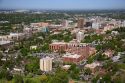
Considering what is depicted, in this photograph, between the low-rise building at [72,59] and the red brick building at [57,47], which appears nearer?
the low-rise building at [72,59]

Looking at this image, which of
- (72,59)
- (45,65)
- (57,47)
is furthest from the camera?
(57,47)

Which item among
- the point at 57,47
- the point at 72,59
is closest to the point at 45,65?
the point at 72,59

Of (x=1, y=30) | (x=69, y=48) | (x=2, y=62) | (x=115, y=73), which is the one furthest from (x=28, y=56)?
(x=1, y=30)

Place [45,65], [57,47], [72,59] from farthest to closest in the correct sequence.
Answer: [57,47]
[72,59]
[45,65]

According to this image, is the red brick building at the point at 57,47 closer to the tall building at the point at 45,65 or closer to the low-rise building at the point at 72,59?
the low-rise building at the point at 72,59

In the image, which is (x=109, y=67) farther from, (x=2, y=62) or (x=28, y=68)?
(x=2, y=62)

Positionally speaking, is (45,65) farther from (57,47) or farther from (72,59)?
Result: (57,47)

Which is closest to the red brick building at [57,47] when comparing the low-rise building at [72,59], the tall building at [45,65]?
the low-rise building at [72,59]

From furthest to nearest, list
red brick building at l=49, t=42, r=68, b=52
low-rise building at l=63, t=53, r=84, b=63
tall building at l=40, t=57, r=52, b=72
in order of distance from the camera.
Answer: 1. red brick building at l=49, t=42, r=68, b=52
2. low-rise building at l=63, t=53, r=84, b=63
3. tall building at l=40, t=57, r=52, b=72

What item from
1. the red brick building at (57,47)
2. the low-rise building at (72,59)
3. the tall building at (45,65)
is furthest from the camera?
the red brick building at (57,47)

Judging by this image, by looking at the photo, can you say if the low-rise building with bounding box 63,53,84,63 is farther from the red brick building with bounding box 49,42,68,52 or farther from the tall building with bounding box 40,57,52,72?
the red brick building with bounding box 49,42,68,52

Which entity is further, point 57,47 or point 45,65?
point 57,47

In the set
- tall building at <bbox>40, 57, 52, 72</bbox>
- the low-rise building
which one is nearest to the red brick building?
the low-rise building
